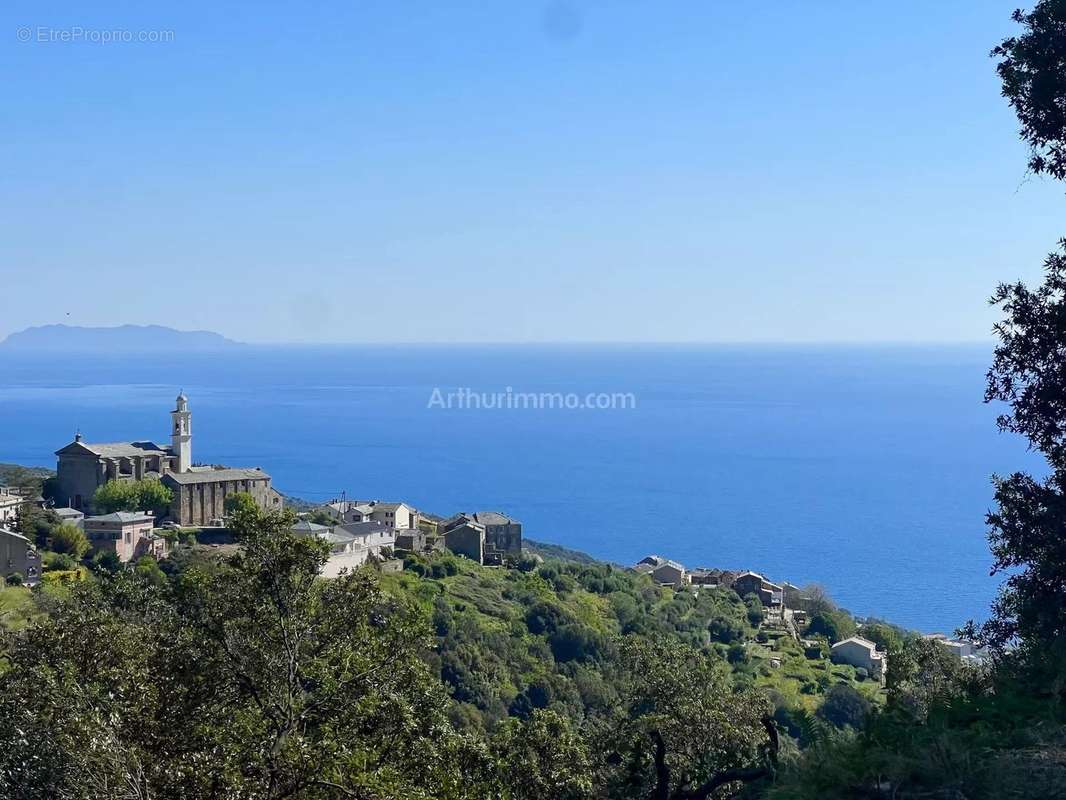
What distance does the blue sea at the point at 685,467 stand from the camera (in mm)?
77938

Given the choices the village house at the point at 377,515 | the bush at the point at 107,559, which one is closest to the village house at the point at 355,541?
the village house at the point at 377,515

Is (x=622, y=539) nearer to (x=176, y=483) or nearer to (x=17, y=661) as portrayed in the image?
(x=176, y=483)

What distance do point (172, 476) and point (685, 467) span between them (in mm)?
79312

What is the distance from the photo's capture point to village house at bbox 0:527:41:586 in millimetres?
36469

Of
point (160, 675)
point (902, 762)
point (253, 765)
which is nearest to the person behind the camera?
point (902, 762)

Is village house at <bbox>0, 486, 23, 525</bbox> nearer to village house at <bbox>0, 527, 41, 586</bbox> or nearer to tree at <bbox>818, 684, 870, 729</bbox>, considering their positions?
village house at <bbox>0, 527, 41, 586</bbox>

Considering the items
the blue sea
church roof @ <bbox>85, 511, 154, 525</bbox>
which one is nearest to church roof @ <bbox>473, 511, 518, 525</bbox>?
church roof @ <bbox>85, 511, 154, 525</bbox>

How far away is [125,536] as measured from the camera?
40719 mm

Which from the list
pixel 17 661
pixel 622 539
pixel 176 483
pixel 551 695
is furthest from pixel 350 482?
pixel 17 661

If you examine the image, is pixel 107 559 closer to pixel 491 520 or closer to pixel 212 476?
pixel 212 476

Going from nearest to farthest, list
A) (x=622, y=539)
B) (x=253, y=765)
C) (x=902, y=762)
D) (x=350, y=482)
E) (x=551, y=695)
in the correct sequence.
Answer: (x=902, y=762) < (x=253, y=765) < (x=551, y=695) < (x=622, y=539) < (x=350, y=482)

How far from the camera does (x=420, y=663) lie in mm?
8969

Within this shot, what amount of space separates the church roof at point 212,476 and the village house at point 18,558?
1002 centimetres

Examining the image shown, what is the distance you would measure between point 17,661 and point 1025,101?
960 cm
